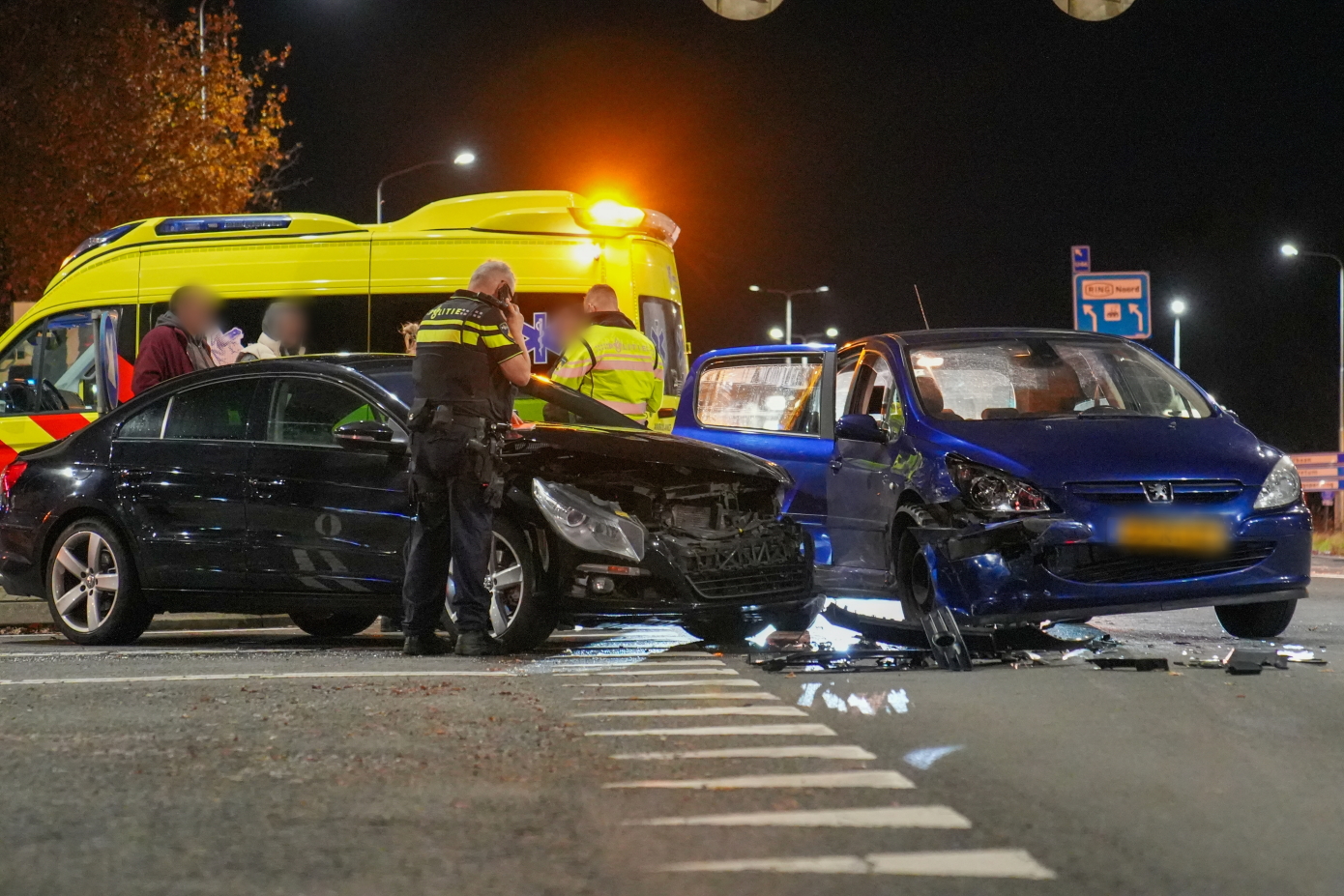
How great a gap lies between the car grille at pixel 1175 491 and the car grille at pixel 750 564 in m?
1.45

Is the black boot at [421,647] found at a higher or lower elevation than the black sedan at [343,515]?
lower

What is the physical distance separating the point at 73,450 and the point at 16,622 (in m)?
2.13

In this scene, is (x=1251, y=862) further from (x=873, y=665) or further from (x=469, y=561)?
(x=469, y=561)

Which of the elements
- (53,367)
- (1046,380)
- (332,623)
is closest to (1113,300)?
(53,367)

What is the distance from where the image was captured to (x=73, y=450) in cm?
945

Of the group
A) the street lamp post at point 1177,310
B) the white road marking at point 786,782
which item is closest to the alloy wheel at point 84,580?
the white road marking at point 786,782

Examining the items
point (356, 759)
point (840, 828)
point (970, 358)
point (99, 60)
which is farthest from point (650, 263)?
point (99, 60)

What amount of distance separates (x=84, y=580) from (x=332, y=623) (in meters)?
1.46

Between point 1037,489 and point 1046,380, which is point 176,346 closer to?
point 1046,380

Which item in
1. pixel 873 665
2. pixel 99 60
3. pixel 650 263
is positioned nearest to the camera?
pixel 873 665

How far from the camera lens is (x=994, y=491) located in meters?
7.88

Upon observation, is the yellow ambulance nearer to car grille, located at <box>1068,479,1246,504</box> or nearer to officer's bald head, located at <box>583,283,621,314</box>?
officer's bald head, located at <box>583,283,621,314</box>

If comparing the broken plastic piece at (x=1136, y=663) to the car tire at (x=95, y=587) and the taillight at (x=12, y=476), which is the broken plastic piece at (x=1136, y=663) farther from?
the taillight at (x=12, y=476)

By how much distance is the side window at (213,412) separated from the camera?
29.8ft
